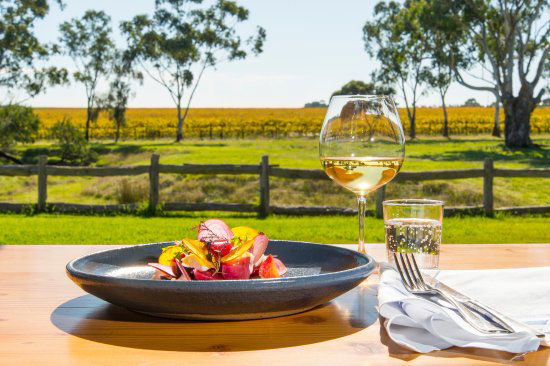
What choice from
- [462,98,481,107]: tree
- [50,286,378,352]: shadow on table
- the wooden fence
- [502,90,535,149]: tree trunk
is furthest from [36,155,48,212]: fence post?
[462,98,481,107]: tree

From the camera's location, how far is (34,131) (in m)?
29.9

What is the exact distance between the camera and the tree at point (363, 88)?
48.5 m

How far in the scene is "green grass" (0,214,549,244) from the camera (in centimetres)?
944

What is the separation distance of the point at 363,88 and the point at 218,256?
55.3 meters

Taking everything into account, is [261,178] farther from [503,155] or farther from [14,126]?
[14,126]

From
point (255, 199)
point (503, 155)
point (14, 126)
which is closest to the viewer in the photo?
point (255, 199)

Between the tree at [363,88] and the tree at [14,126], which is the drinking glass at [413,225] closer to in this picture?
the tree at [14,126]

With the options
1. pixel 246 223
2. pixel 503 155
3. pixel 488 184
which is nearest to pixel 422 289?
pixel 246 223

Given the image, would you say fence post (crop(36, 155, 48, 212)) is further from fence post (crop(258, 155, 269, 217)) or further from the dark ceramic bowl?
the dark ceramic bowl

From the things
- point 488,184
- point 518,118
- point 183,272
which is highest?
point 518,118

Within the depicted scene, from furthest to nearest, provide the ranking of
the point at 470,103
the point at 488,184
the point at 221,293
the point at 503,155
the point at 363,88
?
the point at 470,103 → the point at 363,88 → the point at 503,155 → the point at 488,184 → the point at 221,293

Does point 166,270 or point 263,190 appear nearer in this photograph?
point 166,270

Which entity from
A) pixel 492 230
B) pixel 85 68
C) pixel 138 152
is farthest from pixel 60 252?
pixel 85 68

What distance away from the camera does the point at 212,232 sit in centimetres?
134
